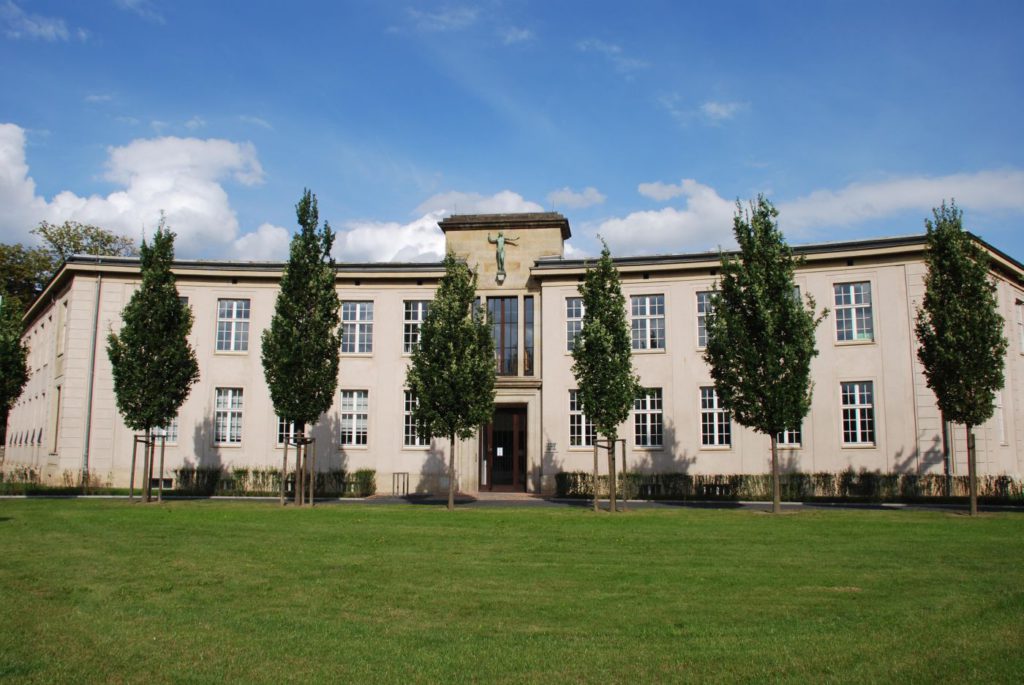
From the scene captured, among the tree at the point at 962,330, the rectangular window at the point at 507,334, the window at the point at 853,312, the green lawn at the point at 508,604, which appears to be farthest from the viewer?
the rectangular window at the point at 507,334

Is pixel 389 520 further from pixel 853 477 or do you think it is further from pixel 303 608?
pixel 853 477

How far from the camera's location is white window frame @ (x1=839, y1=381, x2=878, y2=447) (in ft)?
97.5

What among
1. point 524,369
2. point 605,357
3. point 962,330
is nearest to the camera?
point 962,330

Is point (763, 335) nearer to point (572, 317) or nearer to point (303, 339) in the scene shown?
point (572, 317)

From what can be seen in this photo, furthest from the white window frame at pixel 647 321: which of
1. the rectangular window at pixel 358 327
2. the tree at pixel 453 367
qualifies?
the rectangular window at pixel 358 327

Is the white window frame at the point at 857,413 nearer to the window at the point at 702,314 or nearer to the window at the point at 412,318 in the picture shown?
the window at the point at 702,314

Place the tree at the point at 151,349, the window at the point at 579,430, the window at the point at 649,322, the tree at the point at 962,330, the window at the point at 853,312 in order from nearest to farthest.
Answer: the tree at the point at 962,330 < the tree at the point at 151,349 < the window at the point at 853,312 < the window at the point at 579,430 < the window at the point at 649,322

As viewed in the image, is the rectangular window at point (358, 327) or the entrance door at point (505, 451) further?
the rectangular window at point (358, 327)

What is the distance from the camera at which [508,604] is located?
10523 millimetres

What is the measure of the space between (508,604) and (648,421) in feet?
73.0

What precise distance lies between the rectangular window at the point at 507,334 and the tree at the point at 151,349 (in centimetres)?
1219

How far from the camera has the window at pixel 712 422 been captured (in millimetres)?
31328

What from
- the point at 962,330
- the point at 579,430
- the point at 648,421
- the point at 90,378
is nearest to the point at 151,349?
the point at 90,378

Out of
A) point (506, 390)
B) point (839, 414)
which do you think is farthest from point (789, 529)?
point (506, 390)
